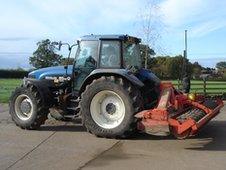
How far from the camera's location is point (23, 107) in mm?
13719

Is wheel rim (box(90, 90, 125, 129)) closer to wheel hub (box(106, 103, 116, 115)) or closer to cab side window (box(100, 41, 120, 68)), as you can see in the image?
wheel hub (box(106, 103, 116, 115))

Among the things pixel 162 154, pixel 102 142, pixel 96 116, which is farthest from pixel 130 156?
pixel 96 116

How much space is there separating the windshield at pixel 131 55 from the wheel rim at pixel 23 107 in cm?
263

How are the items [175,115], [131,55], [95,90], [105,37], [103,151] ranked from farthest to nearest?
1. [131,55]
2. [105,37]
3. [95,90]
4. [175,115]
5. [103,151]

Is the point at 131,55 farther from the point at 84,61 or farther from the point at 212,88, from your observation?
the point at 212,88

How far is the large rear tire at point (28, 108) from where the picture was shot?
13.4 metres

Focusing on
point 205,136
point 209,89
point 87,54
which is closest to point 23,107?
point 87,54

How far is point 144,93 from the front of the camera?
13031mm

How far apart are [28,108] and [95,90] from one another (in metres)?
2.22

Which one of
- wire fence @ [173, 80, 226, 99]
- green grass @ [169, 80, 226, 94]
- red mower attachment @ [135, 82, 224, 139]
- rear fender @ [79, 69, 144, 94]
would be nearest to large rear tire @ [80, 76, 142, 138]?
rear fender @ [79, 69, 144, 94]

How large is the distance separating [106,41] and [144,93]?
1565mm

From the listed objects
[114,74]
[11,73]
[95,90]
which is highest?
[11,73]

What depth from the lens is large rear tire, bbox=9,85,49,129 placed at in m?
13.4

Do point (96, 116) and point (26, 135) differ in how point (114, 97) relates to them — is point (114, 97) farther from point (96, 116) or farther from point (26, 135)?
point (26, 135)
